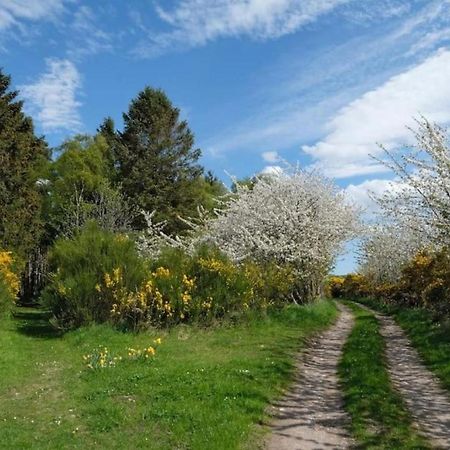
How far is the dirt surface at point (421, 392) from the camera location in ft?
24.1

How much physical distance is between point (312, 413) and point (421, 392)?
2.31 m

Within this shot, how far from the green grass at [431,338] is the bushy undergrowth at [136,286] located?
5.10m

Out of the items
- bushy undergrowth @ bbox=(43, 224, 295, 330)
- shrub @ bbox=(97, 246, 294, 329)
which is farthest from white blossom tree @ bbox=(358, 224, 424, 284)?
bushy undergrowth @ bbox=(43, 224, 295, 330)

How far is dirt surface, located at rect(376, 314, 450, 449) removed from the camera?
24.1ft

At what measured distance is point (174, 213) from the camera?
4159cm

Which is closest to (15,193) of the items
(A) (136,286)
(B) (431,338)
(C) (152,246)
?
(C) (152,246)

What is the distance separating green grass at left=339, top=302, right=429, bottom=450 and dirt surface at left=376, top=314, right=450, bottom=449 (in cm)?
17

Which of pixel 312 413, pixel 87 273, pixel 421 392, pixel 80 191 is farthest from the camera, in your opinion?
pixel 80 191

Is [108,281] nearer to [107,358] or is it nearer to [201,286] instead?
[201,286]

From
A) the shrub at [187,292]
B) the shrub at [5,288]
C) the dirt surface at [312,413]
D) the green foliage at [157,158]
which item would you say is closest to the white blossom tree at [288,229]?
the shrub at [187,292]

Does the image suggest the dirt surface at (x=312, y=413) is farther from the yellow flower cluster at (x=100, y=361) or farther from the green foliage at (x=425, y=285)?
the green foliage at (x=425, y=285)

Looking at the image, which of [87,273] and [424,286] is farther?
[424,286]

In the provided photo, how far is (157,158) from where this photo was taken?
44.6 meters

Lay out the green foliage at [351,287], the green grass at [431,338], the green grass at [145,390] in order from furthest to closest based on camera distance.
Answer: the green foliage at [351,287] → the green grass at [431,338] → the green grass at [145,390]
